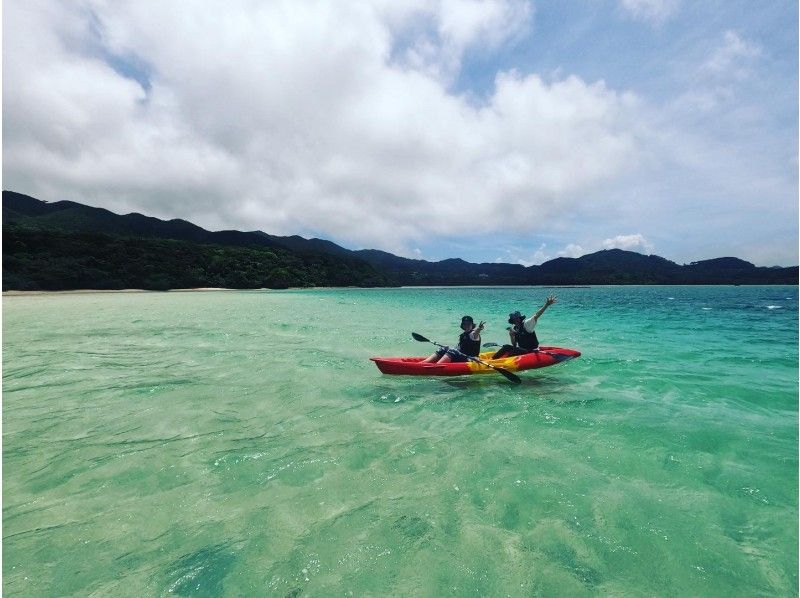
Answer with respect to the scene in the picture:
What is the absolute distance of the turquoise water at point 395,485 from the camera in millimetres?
3504

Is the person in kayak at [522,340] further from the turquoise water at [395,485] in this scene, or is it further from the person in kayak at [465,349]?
the person in kayak at [465,349]

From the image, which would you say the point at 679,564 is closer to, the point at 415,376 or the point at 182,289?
the point at 415,376

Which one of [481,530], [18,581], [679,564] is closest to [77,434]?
[18,581]

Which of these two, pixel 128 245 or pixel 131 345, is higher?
pixel 128 245

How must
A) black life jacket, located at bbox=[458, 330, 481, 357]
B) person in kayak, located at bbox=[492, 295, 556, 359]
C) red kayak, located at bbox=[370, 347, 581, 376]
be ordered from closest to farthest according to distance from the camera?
red kayak, located at bbox=[370, 347, 581, 376]
black life jacket, located at bbox=[458, 330, 481, 357]
person in kayak, located at bbox=[492, 295, 556, 359]

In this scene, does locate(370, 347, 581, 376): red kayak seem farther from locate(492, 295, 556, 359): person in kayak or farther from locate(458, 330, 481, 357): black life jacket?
locate(492, 295, 556, 359): person in kayak

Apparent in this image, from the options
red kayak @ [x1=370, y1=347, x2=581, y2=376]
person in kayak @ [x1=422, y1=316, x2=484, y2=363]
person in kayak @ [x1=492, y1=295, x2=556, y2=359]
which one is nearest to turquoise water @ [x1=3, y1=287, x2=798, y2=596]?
red kayak @ [x1=370, y1=347, x2=581, y2=376]

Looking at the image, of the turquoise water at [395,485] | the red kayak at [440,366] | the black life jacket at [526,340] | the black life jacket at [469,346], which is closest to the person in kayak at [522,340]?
the black life jacket at [526,340]

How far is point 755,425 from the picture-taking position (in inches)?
288

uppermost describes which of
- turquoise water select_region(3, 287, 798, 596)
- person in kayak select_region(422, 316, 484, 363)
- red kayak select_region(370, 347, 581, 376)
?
person in kayak select_region(422, 316, 484, 363)

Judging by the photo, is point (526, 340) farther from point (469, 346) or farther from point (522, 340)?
point (469, 346)

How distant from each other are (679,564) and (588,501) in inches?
42.7

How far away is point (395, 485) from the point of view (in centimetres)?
499

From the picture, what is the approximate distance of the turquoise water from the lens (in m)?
3.50
